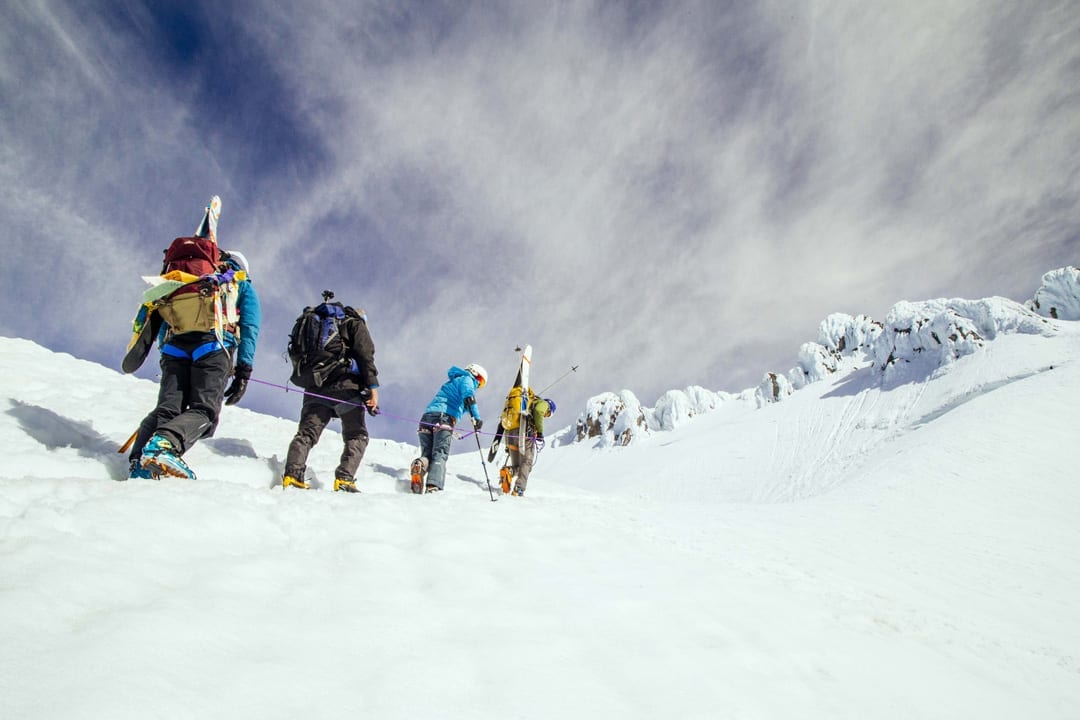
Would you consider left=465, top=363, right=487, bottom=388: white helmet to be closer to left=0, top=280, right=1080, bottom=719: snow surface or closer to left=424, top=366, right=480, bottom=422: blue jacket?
left=424, top=366, right=480, bottom=422: blue jacket

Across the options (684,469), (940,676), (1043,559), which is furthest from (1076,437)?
(940,676)

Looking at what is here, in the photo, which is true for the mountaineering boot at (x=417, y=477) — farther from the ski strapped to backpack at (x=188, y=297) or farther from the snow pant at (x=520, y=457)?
the ski strapped to backpack at (x=188, y=297)

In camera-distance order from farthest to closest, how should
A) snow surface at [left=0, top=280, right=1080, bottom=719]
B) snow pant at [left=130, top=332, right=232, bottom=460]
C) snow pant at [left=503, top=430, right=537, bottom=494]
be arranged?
snow pant at [left=503, top=430, right=537, bottom=494]
snow pant at [left=130, top=332, right=232, bottom=460]
snow surface at [left=0, top=280, right=1080, bottom=719]

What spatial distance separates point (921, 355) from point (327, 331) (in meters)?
44.0

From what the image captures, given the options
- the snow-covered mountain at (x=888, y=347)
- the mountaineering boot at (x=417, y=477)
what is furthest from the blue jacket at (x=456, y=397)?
the snow-covered mountain at (x=888, y=347)

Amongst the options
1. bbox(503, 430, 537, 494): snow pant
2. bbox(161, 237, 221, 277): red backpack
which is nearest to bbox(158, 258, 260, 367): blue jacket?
bbox(161, 237, 221, 277): red backpack

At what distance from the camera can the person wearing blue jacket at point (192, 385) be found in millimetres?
3436

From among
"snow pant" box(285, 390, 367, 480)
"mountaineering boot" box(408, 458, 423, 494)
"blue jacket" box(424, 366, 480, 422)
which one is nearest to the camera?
"snow pant" box(285, 390, 367, 480)

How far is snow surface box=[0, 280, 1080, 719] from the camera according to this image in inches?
57.3

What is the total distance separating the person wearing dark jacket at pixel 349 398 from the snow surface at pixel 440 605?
965 millimetres

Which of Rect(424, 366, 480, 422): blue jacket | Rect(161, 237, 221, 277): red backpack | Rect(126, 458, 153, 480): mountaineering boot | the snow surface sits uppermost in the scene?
Rect(161, 237, 221, 277): red backpack

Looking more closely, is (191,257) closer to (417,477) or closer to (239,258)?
(239,258)

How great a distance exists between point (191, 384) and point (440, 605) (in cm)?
316

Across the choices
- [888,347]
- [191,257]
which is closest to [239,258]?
[191,257]
